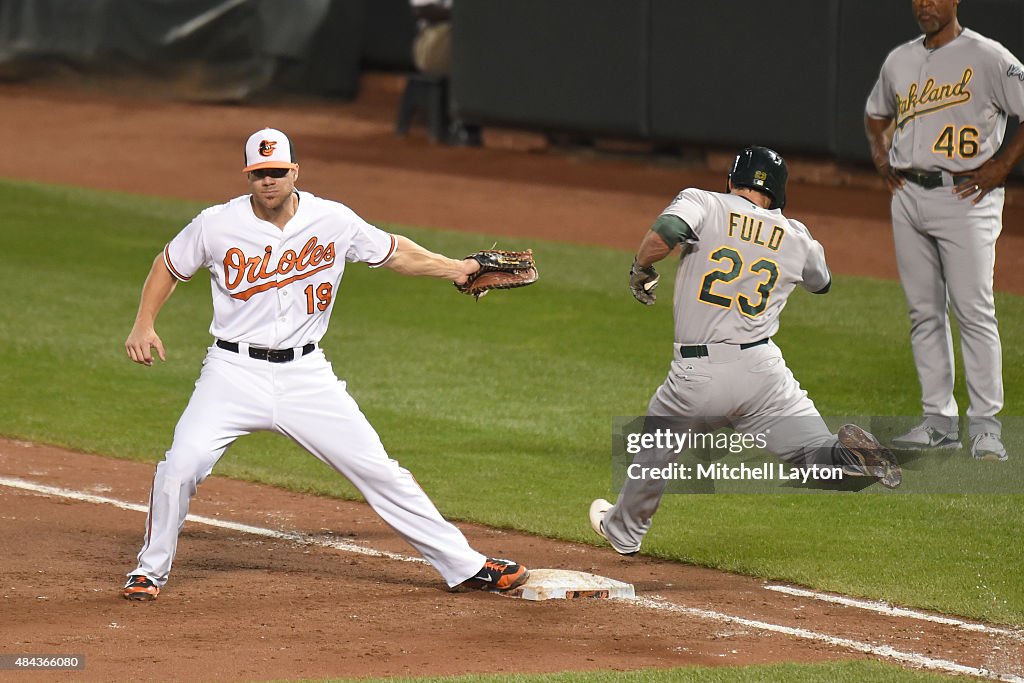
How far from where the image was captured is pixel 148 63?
77.0 ft

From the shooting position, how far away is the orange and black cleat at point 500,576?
18.7 feet

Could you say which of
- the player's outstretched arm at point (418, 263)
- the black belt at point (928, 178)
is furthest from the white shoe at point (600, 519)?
the black belt at point (928, 178)

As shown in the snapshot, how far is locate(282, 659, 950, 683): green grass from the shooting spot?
4.76 m

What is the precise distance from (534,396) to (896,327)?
3.12 metres

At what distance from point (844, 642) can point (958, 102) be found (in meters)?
3.12

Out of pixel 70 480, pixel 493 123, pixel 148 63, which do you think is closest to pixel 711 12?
pixel 493 123

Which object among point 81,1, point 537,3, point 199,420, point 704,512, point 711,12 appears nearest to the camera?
point 199,420

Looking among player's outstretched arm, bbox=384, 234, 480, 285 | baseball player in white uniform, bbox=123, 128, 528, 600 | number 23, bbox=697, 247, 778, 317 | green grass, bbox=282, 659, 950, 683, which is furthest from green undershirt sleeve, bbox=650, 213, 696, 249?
green grass, bbox=282, 659, 950, 683

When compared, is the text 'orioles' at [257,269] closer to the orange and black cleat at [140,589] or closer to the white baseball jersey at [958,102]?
the orange and black cleat at [140,589]

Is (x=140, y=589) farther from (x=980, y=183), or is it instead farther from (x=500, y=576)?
(x=980, y=183)

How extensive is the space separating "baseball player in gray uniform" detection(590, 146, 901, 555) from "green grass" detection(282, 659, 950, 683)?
3.08ft

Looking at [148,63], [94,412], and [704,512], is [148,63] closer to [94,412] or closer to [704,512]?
[94,412]

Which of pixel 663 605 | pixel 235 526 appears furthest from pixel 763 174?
pixel 235 526

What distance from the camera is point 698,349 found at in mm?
5781
